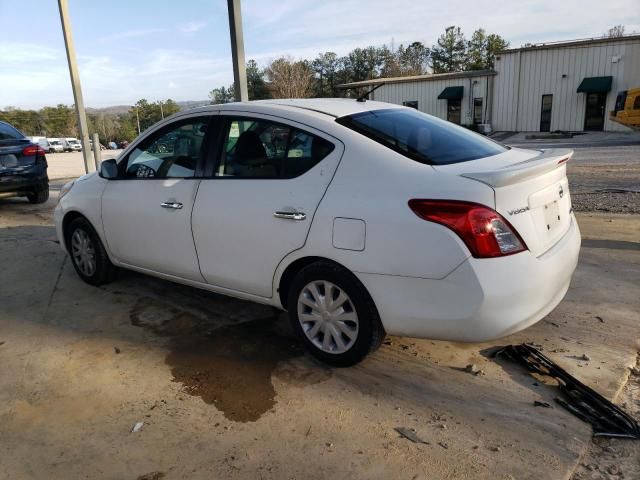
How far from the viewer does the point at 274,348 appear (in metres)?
3.53

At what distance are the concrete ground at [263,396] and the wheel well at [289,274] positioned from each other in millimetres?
406

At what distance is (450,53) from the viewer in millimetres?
56875

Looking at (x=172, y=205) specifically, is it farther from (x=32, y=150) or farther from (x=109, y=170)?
(x=32, y=150)

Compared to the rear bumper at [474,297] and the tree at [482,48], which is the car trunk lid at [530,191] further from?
the tree at [482,48]

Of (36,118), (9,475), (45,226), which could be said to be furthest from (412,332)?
(36,118)

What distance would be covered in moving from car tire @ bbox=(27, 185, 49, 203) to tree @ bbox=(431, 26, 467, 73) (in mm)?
52905

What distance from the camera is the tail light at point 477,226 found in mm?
2537

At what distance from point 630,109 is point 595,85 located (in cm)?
656

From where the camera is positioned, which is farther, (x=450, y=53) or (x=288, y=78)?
(x=450, y=53)

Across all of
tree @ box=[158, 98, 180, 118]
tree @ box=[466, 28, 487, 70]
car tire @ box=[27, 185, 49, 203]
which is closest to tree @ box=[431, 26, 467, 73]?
tree @ box=[466, 28, 487, 70]

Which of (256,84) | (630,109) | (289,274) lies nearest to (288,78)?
(256,84)

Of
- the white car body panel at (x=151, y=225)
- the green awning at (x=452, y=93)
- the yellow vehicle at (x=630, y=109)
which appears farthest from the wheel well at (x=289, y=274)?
the green awning at (x=452, y=93)

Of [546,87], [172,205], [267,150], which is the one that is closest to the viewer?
[267,150]

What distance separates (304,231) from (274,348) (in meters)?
0.96
